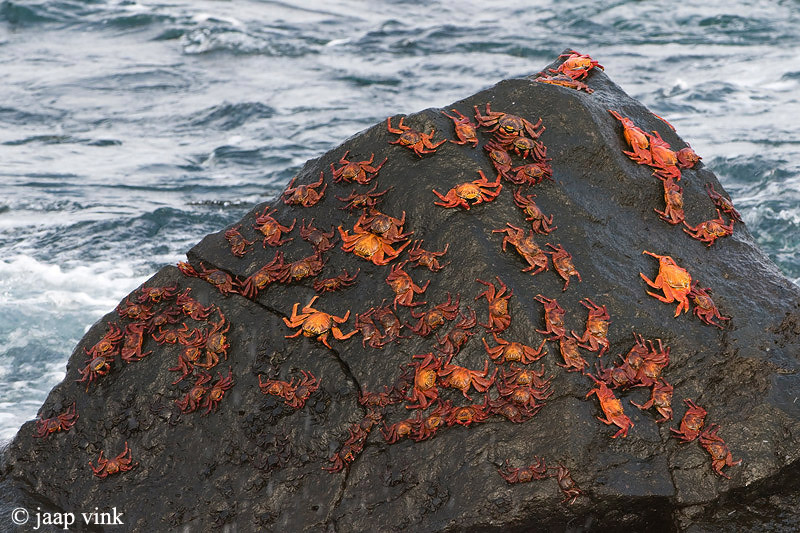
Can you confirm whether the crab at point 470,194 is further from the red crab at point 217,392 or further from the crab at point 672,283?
the red crab at point 217,392

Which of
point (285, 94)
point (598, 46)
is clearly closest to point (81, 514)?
point (285, 94)

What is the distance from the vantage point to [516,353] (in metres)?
4.57

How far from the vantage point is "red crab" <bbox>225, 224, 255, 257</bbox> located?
5465 millimetres

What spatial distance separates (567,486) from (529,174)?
1916 millimetres

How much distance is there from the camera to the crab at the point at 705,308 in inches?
194

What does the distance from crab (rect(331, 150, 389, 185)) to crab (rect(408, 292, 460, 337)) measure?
103 cm

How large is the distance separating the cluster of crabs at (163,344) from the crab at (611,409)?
6.92 ft

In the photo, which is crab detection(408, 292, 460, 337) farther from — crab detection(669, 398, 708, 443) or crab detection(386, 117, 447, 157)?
crab detection(669, 398, 708, 443)

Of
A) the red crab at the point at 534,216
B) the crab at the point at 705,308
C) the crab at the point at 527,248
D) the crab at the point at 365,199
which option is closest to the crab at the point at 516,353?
the crab at the point at 527,248

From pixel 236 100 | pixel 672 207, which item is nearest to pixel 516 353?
pixel 672 207

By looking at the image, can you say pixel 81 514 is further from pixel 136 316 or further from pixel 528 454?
pixel 528 454

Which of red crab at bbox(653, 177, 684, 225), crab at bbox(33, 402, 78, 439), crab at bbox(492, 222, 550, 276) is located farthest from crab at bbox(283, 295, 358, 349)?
red crab at bbox(653, 177, 684, 225)

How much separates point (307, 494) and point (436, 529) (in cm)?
75

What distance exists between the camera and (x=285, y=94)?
16094 millimetres
